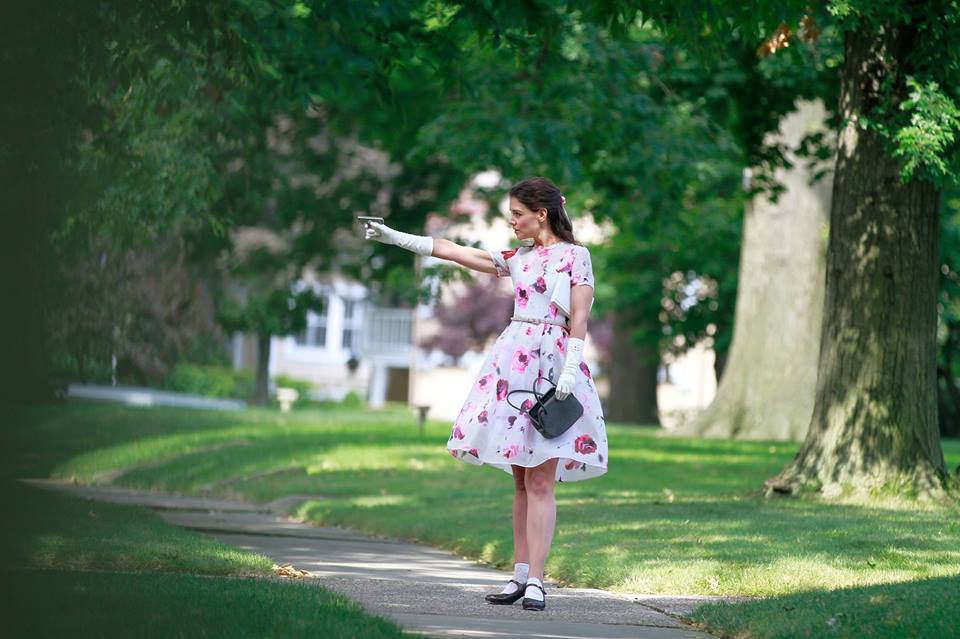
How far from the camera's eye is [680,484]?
15.5m

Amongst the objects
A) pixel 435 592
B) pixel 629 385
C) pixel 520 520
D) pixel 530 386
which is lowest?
pixel 435 592

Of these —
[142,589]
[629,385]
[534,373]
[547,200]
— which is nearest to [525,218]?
[547,200]

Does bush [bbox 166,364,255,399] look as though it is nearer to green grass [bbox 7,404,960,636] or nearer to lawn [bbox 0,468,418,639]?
green grass [bbox 7,404,960,636]

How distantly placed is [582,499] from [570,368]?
20.8 ft

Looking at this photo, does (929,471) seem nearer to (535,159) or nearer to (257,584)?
(257,584)

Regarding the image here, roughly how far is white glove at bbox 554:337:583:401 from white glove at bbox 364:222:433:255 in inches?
35.5

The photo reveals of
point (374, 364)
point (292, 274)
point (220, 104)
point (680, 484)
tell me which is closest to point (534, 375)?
point (680, 484)

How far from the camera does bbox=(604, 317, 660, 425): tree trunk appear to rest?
37938 mm

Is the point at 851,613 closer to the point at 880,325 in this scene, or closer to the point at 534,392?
the point at 534,392

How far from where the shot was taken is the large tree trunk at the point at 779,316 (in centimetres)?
2472

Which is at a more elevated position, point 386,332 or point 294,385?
point 386,332

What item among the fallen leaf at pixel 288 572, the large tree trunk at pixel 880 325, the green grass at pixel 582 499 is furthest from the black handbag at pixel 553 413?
the large tree trunk at pixel 880 325

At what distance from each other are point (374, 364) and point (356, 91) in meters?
55.6

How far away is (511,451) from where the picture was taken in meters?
7.73
